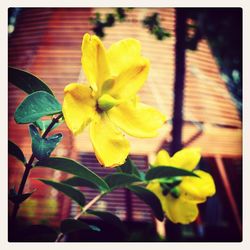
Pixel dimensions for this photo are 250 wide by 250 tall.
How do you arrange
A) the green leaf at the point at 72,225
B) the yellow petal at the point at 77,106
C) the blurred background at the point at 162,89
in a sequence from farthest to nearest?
the blurred background at the point at 162,89 < the green leaf at the point at 72,225 < the yellow petal at the point at 77,106

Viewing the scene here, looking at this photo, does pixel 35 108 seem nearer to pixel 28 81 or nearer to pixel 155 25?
pixel 28 81

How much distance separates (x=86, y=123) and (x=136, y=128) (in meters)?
0.06

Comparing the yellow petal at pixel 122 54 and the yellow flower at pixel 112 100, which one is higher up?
the yellow petal at pixel 122 54

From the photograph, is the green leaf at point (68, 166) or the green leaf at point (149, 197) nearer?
the green leaf at point (68, 166)

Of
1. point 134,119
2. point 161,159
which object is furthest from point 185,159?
point 134,119

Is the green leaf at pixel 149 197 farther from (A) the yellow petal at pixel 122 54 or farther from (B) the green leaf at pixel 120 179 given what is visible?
(A) the yellow petal at pixel 122 54

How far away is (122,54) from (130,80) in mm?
29

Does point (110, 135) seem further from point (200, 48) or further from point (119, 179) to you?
point (200, 48)

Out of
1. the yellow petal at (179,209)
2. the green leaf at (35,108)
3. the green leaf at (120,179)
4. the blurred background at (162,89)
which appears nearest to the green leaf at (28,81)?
the green leaf at (35,108)

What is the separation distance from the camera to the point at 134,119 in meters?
0.37

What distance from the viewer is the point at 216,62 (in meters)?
1.02

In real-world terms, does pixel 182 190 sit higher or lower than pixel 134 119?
lower

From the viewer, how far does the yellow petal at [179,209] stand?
53cm
